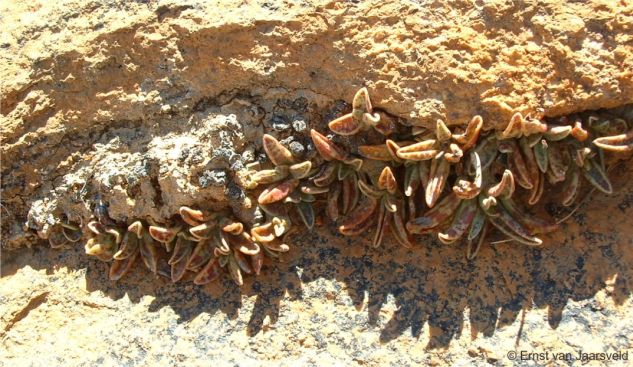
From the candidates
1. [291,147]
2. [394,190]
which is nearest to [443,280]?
[394,190]

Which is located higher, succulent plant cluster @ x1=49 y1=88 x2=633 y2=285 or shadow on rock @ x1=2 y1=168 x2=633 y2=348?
succulent plant cluster @ x1=49 y1=88 x2=633 y2=285

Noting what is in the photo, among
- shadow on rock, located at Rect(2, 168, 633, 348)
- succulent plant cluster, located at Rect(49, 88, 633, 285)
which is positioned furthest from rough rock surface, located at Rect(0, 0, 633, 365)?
succulent plant cluster, located at Rect(49, 88, 633, 285)

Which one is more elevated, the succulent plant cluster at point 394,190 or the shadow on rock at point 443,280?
the succulent plant cluster at point 394,190

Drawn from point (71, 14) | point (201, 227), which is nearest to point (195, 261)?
point (201, 227)

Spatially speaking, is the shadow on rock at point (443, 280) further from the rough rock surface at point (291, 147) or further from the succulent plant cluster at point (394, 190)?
the succulent plant cluster at point (394, 190)

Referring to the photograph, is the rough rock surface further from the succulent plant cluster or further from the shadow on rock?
the succulent plant cluster

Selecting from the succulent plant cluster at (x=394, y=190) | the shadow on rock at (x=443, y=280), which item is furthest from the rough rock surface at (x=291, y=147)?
the succulent plant cluster at (x=394, y=190)
